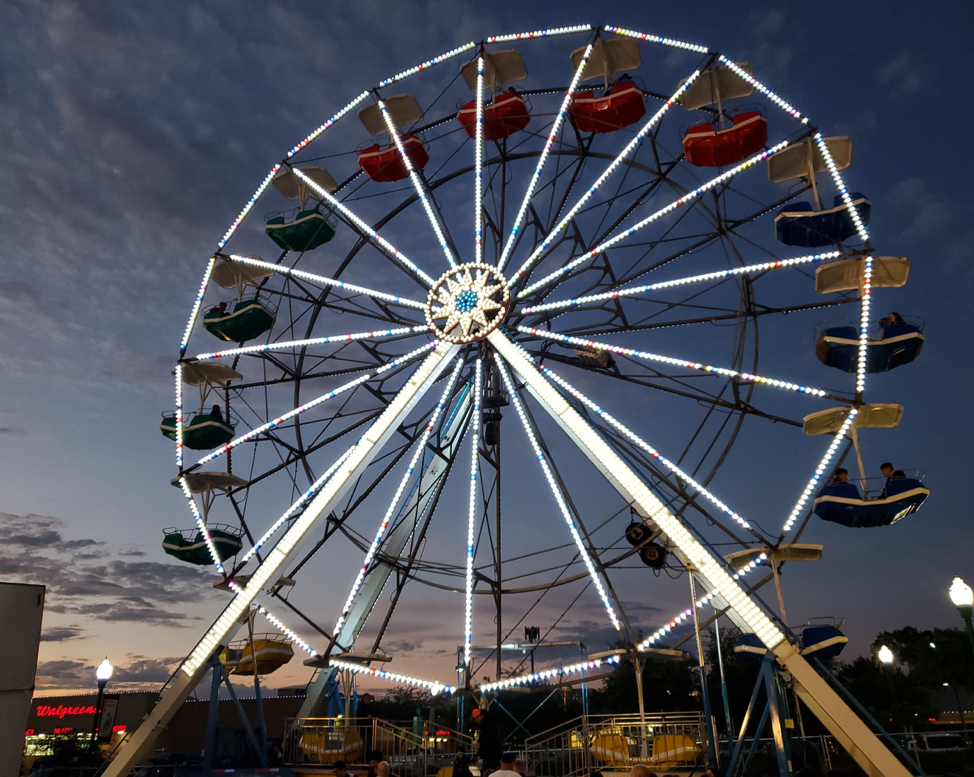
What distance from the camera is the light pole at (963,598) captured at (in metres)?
9.39

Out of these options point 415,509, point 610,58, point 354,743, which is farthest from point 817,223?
point 354,743

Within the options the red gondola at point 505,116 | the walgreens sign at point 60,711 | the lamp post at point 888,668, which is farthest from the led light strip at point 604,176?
the walgreens sign at point 60,711

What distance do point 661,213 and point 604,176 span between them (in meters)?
1.45

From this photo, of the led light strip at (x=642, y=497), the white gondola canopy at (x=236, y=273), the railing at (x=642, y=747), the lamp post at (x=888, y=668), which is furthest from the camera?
the lamp post at (x=888, y=668)

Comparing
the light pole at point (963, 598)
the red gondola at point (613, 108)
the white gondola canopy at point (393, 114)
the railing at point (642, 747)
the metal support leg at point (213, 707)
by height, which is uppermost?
the white gondola canopy at point (393, 114)

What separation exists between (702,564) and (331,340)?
851 centimetres

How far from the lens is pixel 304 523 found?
1305 centimetres

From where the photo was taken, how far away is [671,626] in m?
12.9

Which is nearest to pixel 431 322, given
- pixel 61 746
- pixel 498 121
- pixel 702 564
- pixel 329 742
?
pixel 498 121

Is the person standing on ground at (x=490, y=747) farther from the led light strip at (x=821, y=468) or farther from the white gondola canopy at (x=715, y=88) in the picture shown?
the white gondola canopy at (x=715, y=88)

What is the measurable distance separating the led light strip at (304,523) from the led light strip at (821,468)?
259 inches

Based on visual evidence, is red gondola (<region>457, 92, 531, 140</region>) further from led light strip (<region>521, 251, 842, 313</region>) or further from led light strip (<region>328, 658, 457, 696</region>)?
led light strip (<region>328, 658, 457, 696</region>)

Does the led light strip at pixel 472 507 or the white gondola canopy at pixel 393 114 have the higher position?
the white gondola canopy at pixel 393 114

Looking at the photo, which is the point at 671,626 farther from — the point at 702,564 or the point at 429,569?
the point at 429,569
